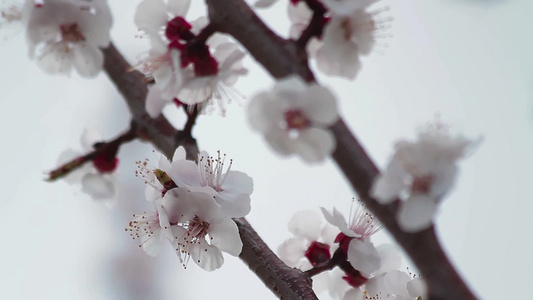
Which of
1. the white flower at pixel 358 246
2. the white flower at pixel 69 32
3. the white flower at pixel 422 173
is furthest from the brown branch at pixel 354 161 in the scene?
the white flower at pixel 358 246

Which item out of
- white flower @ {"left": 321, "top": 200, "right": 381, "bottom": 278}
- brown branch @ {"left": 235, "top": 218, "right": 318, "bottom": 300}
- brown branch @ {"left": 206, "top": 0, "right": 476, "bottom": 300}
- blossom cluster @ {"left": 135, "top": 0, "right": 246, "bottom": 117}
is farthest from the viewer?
white flower @ {"left": 321, "top": 200, "right": 381, "bottom": 278}

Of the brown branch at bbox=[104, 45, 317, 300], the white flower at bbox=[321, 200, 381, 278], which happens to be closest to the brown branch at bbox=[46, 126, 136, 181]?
the brown branch at bbox=[104, 45, 317, 300]

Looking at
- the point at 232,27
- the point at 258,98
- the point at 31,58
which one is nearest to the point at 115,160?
the point at 31,58

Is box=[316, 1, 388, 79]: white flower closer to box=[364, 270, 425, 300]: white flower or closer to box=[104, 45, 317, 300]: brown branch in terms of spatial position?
box=[104, 45, 317, 300]: brown branch

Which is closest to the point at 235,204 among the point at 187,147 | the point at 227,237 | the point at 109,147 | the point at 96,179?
the point at 227,237

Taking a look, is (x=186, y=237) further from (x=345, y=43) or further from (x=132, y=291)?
(x=132, y=291)

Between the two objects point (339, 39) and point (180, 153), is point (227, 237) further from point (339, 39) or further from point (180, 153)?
point (339, 39)
